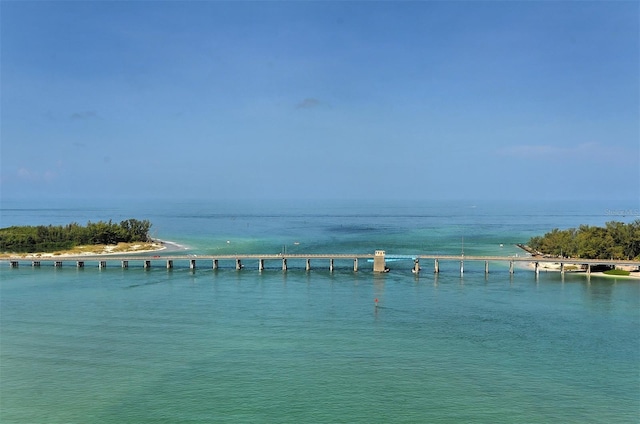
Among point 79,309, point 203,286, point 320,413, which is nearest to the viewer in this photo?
point 320,413

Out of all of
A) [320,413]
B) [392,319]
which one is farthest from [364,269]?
[320,413]

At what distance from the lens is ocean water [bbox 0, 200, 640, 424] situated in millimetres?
41750

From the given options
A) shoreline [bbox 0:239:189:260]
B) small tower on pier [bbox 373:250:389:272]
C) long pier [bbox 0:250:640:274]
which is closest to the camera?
long pier [bbox 0:250:640:274]

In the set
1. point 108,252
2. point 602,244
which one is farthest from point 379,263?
point 108,252

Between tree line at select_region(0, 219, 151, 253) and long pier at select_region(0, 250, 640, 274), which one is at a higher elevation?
tree line at select_region(0, 219, 151, 253)

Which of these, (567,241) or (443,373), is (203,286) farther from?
(567,241)

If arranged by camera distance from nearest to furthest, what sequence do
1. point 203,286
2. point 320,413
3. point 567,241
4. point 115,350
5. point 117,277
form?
point 320,413 < point 115,350 < point 203,286 < point 117,277 < point 567,241

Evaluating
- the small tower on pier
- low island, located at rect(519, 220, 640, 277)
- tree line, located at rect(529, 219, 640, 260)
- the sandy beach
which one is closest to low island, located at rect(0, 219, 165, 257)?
the small tower on pier

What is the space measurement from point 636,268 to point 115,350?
312 ft

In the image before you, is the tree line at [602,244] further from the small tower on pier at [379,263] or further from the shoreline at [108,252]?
the shoreline at [108,252]

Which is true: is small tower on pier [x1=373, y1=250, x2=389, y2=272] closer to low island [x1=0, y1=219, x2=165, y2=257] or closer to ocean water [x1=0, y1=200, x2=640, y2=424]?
ocean water [x1=0, y1=200, x2=640, y2=424]

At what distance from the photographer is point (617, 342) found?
58.3 meters

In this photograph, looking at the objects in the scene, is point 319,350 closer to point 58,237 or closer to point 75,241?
point 75,241

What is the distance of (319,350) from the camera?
179ft
